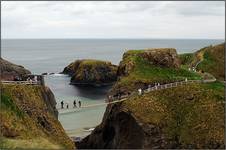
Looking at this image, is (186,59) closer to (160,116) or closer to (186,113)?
(186,113)

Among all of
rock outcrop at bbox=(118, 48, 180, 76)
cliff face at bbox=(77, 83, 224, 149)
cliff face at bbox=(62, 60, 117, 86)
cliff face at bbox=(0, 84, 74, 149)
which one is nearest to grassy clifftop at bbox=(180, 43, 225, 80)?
rock outcrop at bbox=(118, 48, 180, 76)

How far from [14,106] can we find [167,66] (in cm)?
2941

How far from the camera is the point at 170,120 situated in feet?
198

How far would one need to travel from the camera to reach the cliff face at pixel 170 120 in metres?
58.8

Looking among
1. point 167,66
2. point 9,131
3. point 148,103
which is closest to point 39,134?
point 9,131

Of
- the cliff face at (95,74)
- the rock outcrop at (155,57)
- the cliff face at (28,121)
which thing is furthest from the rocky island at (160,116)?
the cliff face at (95,74)

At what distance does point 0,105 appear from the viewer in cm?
4922

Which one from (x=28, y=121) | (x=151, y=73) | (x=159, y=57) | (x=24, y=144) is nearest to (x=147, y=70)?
(x=151, y=73)

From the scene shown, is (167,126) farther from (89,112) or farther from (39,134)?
(89,112)

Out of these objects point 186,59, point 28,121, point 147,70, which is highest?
Result: point 186,59

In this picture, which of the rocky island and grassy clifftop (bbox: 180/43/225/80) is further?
grassy clifftop (bbox: 180/43/225/80)

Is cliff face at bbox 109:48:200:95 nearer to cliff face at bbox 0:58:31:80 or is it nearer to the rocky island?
the rocky island

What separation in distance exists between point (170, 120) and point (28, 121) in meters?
18.9

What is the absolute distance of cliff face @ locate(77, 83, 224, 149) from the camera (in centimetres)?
5875
